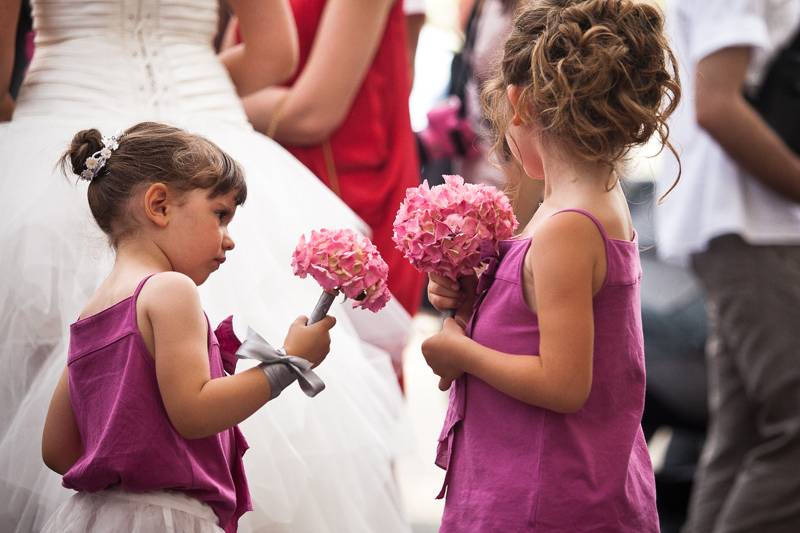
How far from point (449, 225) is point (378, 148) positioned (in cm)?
132

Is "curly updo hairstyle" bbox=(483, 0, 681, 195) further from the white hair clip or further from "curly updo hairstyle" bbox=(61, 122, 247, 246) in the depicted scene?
the white hair clip

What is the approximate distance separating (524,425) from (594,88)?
616 mm

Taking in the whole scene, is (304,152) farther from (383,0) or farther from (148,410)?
(148,410)

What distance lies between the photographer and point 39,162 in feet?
8.21

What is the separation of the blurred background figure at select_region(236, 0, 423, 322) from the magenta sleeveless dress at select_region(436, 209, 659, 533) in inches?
45.4

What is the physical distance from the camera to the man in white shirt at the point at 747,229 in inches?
127

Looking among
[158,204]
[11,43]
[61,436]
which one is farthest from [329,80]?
[61,436]

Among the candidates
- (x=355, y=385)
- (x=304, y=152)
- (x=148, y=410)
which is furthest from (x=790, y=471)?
(x=148, y=410)

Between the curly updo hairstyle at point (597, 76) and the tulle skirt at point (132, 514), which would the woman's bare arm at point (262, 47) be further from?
the tulle skirt at point (132, 514)

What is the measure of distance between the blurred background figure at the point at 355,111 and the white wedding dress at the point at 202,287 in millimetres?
320

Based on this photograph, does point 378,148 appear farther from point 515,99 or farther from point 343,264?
point 343,264

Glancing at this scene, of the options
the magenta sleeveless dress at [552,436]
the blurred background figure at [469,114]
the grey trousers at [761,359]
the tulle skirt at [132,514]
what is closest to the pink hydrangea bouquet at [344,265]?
the magenta sleeveless dress at [552,436]

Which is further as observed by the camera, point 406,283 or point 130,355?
point 406,283

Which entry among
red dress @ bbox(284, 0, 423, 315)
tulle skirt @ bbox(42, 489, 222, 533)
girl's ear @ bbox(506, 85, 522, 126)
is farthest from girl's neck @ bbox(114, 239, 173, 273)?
red dress @ bbox(284, 0, 423, 315)
